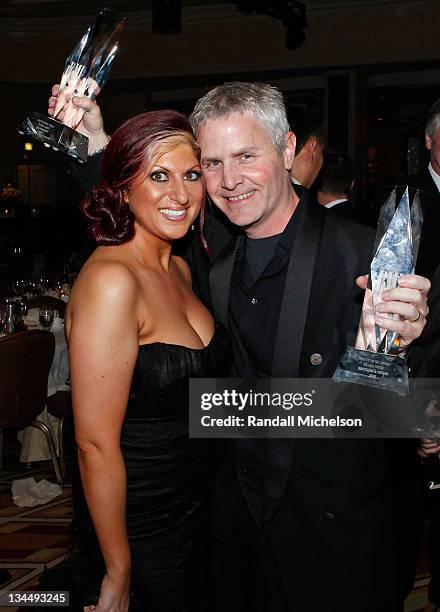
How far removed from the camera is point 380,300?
1.61m

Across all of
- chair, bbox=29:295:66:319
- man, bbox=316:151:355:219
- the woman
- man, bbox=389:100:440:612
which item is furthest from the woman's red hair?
chair, bbox=29:295:66:319

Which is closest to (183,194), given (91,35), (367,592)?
(91,35)

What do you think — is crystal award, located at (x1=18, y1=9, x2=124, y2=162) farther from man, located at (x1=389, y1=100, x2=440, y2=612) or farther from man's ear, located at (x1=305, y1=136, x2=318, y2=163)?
man's ear, located at (x1=305, y1=136, x2=318, y2=163)

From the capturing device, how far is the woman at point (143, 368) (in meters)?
1.75

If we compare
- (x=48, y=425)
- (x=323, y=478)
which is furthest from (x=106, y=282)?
(x=48, y=425)

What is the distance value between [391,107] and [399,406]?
454 inches

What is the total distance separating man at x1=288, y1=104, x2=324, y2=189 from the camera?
145 inches

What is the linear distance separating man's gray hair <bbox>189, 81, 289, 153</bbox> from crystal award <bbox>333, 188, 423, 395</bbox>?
440 mm

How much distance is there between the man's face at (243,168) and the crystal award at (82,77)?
310 millimetres

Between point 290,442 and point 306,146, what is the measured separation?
2.10 meters

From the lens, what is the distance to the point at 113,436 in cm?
178

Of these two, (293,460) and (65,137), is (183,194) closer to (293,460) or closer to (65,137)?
(65,137)

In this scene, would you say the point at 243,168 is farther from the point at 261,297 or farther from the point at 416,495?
the point at 416,495

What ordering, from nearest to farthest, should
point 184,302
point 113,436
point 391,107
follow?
point 113,436 → point 184,302 → point 391,107
